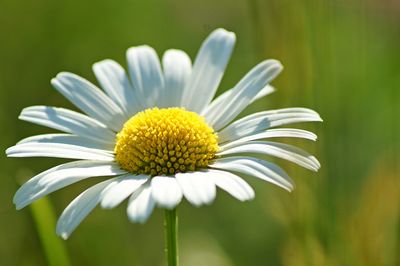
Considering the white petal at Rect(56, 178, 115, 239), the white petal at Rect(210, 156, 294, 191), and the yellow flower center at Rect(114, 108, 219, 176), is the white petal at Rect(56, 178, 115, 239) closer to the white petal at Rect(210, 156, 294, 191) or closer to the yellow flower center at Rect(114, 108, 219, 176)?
the yellow flower center at Rect(114, 108, 219, 176)

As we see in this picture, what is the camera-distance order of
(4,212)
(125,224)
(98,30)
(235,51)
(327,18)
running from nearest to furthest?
(327,18) < (4,212) < (125,224) < (98,30) < (235,51)

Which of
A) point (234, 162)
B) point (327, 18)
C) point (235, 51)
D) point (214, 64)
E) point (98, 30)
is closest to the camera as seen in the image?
point (234, 162)

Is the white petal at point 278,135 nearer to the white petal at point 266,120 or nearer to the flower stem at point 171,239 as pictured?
the white petal at point 266,120

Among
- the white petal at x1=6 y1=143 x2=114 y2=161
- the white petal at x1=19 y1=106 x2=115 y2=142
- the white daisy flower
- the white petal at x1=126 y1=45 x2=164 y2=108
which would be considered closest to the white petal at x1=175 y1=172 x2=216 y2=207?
the white daisy flower

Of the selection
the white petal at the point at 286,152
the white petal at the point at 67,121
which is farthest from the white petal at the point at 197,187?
the white petal at the point at 67,121

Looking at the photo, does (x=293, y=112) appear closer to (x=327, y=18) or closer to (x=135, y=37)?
(x=327, y=18)

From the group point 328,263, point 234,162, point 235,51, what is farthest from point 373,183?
point 235,51
